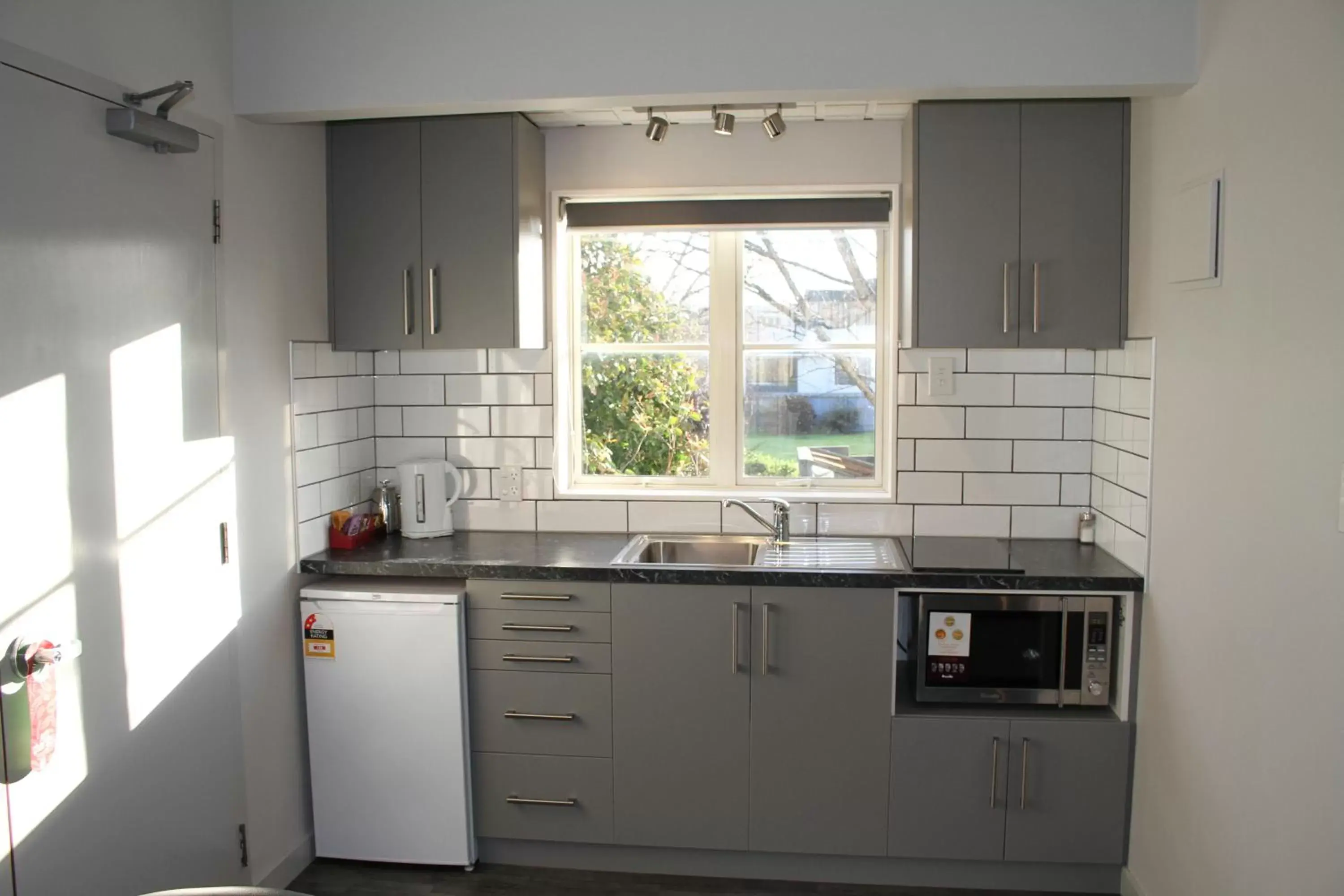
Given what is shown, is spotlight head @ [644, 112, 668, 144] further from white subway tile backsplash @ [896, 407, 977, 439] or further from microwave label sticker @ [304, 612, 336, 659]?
microwave label sticker @ [304, 612, 336, 659]

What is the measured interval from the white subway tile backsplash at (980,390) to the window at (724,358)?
0.25 m

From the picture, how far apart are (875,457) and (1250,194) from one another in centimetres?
166

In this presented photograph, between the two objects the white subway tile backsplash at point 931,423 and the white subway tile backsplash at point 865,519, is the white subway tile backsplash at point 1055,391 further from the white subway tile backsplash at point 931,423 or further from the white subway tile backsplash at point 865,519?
the white subway tile backsplash at point 865,519

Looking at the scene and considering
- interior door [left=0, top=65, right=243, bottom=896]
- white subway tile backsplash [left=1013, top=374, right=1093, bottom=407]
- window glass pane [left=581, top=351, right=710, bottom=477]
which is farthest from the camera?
window glass pane [left=581, top=351, right=710, bottom=477]

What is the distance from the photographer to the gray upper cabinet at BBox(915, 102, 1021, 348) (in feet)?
10.6

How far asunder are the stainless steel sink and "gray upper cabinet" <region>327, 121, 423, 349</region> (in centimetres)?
102

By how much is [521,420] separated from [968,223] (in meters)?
1.64

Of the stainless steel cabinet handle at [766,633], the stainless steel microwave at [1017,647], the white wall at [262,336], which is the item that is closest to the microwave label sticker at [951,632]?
the stainless steel microwave at [1017,647]

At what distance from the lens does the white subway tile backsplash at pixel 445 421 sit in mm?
3883

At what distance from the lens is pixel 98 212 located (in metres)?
2.43

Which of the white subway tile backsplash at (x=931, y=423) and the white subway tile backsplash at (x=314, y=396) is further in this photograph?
the white subway tile backsplash at (x=931, y=423)

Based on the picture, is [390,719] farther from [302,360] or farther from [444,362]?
[444,362]

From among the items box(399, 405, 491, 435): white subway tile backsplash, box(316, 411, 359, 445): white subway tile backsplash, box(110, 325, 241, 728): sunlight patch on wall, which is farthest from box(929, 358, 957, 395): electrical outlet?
box(110, 325, 241, 728): sunlight patch on wall

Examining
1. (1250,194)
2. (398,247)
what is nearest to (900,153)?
(1250,194)
